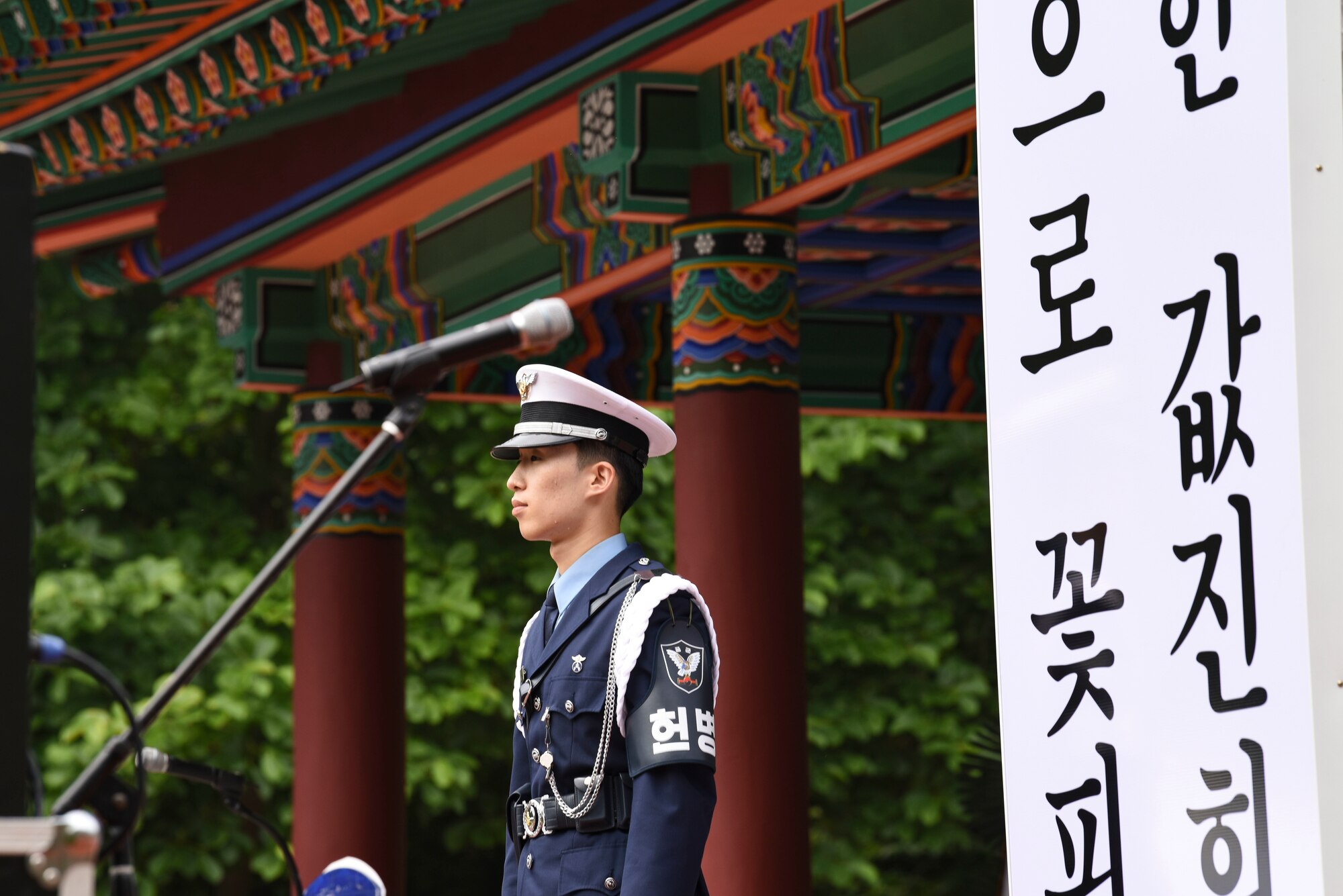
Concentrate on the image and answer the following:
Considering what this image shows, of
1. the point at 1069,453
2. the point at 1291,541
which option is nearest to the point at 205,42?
the point at 1069,453

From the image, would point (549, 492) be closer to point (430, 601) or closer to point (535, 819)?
point (535, 819)

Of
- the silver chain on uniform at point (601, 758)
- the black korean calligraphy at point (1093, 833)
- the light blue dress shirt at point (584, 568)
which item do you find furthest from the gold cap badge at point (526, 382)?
the black korean calligraphy at point (1093, 833)

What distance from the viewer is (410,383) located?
1.84 metres

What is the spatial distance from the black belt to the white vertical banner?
590mm

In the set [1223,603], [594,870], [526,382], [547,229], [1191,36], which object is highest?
[547,229]

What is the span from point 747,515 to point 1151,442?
2681 millimetres

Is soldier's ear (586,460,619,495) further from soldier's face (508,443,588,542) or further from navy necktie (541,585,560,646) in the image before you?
navy necktie (541,585,560,646)

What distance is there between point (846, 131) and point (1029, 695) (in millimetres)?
2658

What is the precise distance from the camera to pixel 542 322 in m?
1.84

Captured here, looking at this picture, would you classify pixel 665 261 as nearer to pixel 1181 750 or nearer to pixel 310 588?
pixel 310 588

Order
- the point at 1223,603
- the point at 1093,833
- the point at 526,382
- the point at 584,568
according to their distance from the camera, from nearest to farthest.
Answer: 1. the point at 1223,603
2. the point at 1093,833
3. the point at 584,568
4. the point at 526,382

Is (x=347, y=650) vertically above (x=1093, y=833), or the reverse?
(x=347, y=650)

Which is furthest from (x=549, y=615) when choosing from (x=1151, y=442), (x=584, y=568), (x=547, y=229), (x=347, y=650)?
(x=347, y=650)

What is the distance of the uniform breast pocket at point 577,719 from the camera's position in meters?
2.72
